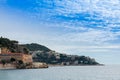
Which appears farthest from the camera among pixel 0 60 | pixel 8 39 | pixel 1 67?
pixel 8 39

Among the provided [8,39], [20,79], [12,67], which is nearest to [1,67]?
[12,67]

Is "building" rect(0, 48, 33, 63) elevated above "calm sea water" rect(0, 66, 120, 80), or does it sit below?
above

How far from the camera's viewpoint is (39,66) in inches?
6683

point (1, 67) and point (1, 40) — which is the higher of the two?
point (1, 40)

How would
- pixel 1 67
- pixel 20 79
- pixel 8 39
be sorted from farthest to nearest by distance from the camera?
pixel 8 39 < pixel 1 67 < pixel 20 79

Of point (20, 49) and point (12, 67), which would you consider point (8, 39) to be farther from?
point (12, 67)

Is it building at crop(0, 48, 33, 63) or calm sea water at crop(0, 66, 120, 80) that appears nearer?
calm sea water at crop(0, 66, 120, 80)

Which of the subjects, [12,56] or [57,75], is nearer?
[57,75]

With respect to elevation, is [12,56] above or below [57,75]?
above

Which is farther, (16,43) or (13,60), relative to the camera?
(16,43)

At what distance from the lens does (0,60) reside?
14662 cm

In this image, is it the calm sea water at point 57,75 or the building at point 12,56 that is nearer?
the calm sea water at point 57,75

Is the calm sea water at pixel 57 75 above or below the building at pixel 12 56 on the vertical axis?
below

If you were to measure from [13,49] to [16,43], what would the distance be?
169 inches
